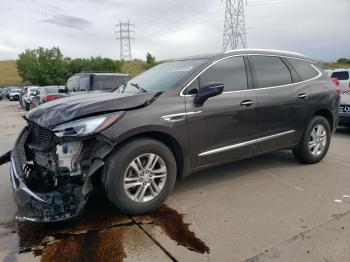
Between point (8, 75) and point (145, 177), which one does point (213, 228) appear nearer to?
point (145, 177)

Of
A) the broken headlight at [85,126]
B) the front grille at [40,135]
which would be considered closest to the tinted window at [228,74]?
the broken headlight at [85,126]

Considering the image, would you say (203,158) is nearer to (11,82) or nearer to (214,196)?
(214,196)

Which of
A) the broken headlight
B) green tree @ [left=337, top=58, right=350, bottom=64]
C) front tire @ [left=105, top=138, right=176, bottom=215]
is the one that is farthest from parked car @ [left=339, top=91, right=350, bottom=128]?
green tree @ [left=337, top=58, right=350, bottom=64]

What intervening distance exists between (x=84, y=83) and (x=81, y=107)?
7299 mm

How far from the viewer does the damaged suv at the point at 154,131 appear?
3.38 m

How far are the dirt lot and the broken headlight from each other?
0.98m

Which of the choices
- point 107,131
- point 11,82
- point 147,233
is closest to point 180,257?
point 147,233

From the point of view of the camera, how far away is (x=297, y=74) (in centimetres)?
529

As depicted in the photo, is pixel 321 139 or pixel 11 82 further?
pixel 11 82

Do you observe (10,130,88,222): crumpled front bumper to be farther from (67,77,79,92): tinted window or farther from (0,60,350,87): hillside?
(0,60,350,87): hillside

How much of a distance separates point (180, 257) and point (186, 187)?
5.71 feet

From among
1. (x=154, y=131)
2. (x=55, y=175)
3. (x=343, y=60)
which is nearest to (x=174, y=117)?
(x=154, y=131)

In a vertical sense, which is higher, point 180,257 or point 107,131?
point 107,131

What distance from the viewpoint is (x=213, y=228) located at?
341cm
